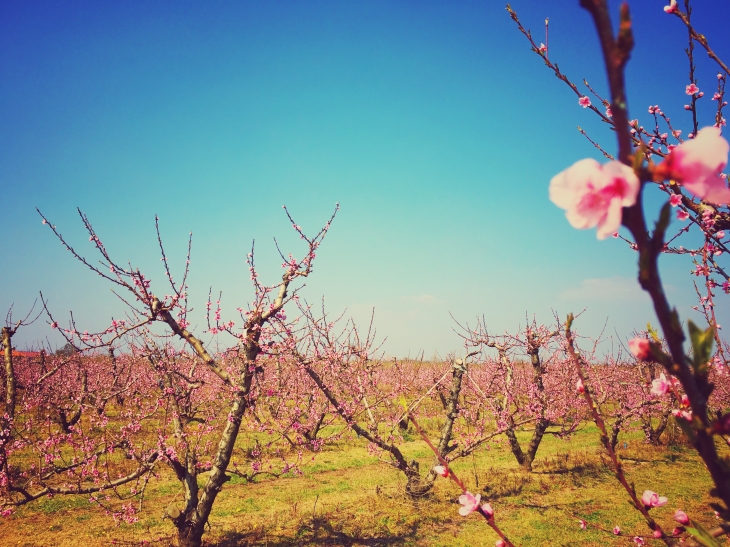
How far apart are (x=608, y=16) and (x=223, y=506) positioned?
9370 millimetres

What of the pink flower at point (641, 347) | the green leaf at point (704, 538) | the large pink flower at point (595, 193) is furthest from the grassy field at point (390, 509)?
the large pink flower at point (595, 193)

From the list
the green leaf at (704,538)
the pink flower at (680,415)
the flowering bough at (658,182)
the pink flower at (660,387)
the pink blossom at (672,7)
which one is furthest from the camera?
the pink blossom at (672,7)

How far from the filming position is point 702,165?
1.86ft

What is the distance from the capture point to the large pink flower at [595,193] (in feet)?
1.93

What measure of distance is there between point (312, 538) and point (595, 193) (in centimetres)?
725

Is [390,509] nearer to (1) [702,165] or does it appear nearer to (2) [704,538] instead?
(2) [704,538]

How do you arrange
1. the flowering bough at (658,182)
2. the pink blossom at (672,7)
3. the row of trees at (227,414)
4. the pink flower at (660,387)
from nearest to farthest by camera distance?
the flowering bough at (658,182)
the pink flower at (660,387)
the pink blossom at (672,7)
the row of trees at (227,414)

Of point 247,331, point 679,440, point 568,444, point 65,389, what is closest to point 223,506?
point 247,331

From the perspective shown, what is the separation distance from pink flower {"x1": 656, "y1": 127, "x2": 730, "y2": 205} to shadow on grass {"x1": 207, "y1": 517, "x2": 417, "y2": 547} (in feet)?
22.9

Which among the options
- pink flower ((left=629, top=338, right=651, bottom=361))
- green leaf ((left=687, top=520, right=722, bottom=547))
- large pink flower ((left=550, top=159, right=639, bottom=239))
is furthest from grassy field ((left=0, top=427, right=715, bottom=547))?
large pink flower ((left=550, top=159, right=639, bottom=239))

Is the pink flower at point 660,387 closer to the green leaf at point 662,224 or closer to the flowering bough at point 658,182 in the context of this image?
the flowering bough at point 658,182

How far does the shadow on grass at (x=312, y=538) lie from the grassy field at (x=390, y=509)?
0.06 ft

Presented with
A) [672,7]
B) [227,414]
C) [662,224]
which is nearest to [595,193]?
[662,224]

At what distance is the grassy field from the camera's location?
6.17 m
